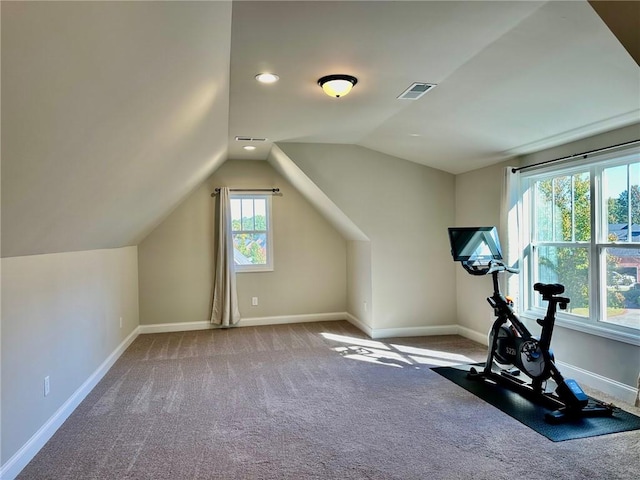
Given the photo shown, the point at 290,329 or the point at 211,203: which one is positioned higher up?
the point at 211,203

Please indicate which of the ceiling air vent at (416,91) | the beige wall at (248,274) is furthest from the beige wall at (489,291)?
the beige wall at (248,274)

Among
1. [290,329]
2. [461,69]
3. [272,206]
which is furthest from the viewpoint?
[272,206]

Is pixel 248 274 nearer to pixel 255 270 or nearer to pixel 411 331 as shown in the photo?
pixel 255 270

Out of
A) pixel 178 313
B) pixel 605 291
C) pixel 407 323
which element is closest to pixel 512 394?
pixel 605 291

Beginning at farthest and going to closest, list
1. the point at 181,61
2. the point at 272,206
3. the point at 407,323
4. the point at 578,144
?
the point at 272,206, the point at 407,323, the point at 578,144, the point at 181,61

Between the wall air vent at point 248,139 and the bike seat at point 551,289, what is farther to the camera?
the wall air vent at point 248,139

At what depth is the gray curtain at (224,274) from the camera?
19.4 feet

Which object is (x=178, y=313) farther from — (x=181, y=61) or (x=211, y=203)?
A: (x=181, y=61)

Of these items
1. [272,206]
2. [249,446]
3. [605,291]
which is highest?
[272,206]

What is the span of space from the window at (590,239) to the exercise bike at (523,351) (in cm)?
45

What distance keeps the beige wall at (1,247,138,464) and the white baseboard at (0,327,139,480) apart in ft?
0.12

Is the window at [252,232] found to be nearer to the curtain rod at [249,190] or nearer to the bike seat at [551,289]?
the curtain rod at [249,190]

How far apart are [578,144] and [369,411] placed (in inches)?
113

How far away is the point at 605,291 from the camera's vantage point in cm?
346
